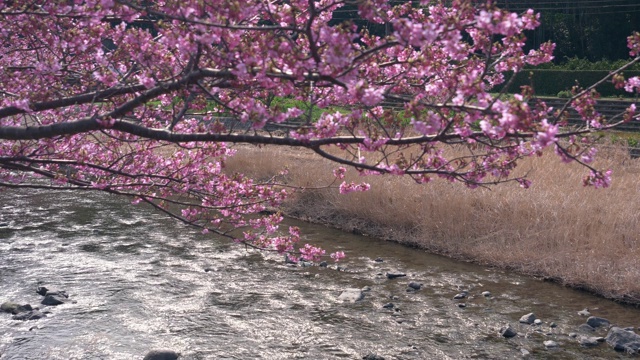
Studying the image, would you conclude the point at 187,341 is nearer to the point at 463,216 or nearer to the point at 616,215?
the point at 463,216

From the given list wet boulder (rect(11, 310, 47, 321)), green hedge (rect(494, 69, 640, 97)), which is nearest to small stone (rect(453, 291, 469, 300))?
wet boulder (rect(11, 310, 47, 321))

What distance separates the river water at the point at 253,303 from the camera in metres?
7.86

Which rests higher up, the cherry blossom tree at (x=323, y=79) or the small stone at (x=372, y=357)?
the cherry blossom tree at (x=323, y=79)

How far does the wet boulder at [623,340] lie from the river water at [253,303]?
18 centimetres

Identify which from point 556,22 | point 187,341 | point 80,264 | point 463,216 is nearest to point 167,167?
point 187,341

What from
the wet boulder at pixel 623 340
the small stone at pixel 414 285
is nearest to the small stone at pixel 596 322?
the wet boulder at pixel 623 340

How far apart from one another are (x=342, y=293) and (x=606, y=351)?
3.44 m

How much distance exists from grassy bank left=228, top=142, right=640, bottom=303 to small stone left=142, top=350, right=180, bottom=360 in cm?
590

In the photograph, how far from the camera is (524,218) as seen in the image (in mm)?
11773

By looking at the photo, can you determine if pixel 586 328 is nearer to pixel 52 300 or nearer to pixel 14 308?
pixel 52 300

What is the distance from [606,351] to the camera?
7918 millimetres

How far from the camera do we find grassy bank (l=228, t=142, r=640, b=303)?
1042 cm

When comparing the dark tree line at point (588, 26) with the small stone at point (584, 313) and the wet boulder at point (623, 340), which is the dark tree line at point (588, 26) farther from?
the wet boulder at point (623, 340)

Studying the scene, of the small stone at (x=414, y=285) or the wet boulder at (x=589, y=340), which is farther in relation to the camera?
the small stone at (x=414, y=285)
